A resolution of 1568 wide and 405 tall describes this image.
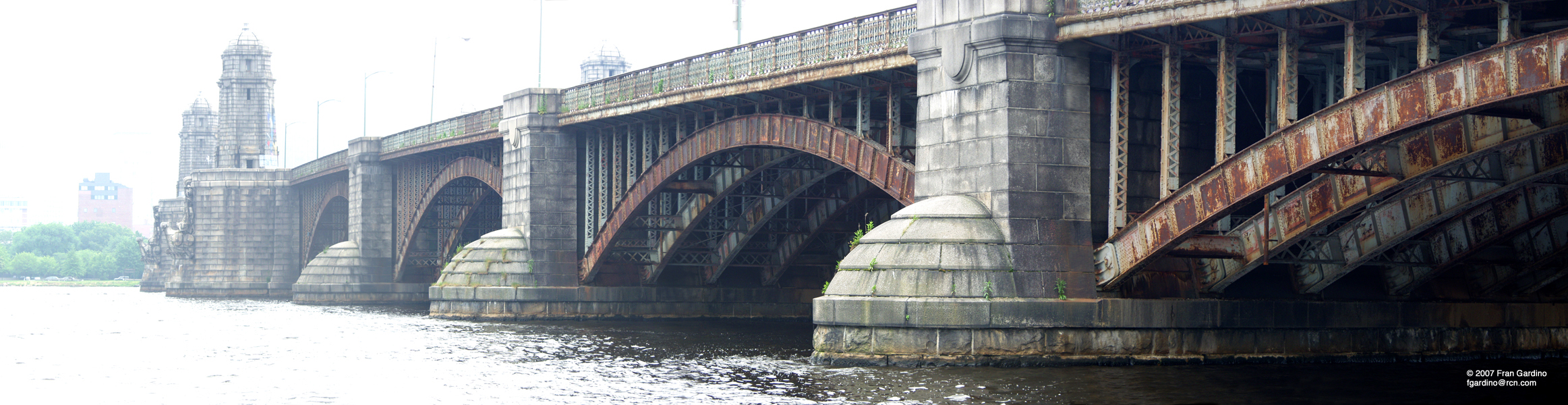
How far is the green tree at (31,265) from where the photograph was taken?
195750 millimetres

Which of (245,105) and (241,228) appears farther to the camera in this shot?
(245,105)

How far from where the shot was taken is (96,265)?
7707 inches

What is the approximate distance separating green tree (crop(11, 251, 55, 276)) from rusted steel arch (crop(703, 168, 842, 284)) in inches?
6674

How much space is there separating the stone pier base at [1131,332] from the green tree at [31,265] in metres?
192

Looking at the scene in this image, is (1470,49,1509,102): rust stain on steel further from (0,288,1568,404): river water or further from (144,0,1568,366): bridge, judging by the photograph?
(0,288,1568,404): river water

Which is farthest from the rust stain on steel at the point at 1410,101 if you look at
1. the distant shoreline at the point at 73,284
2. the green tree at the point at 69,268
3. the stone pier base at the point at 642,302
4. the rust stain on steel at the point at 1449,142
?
the green tree at the point at 69,268

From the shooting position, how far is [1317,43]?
991 inches

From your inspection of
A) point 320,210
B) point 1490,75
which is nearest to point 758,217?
point 1490,75

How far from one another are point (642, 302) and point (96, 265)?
164m

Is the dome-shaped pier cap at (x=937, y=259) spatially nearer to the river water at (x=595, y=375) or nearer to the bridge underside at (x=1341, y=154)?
the river water at (x=595, y=375)

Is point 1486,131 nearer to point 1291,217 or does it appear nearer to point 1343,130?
→ point 1343,130

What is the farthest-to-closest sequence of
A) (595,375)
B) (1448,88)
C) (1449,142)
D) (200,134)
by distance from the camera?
(200,134) < (595,375) < (1449,142) < (1448,88)

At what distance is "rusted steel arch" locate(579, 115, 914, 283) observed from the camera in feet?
110

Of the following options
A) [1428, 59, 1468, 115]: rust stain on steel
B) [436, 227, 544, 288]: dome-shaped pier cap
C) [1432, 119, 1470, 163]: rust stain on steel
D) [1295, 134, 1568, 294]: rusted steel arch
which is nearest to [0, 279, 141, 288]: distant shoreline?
[436, 227, 544, 288]: dome-shaped pier cap
